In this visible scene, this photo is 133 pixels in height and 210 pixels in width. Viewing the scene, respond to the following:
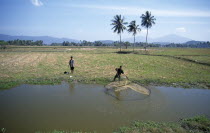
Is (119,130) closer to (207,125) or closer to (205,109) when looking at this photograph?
(207,125)

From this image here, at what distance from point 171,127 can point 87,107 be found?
473 centimetres

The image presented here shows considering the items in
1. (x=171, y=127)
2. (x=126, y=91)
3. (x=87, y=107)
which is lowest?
(x=171, y=127)

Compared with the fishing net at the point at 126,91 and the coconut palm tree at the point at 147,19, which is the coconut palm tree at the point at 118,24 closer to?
the coconut palm tree at the point at 147,19

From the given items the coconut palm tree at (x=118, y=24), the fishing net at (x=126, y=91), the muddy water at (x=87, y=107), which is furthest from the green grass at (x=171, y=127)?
the coconut palm tree at (x=118, y=24)

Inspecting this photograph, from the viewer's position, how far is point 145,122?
7.88m

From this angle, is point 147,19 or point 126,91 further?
point 147,19

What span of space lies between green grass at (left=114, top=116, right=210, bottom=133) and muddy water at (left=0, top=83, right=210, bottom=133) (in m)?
0.51

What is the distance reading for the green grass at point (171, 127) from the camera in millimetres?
7117

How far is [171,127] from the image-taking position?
7.42m

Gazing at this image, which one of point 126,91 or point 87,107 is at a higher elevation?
point 126,91

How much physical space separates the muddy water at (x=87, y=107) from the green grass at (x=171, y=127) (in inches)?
20.1

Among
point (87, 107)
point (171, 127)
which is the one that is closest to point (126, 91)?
point (87, 107)

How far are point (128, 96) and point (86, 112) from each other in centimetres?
360

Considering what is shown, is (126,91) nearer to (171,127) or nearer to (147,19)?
(171,127)
